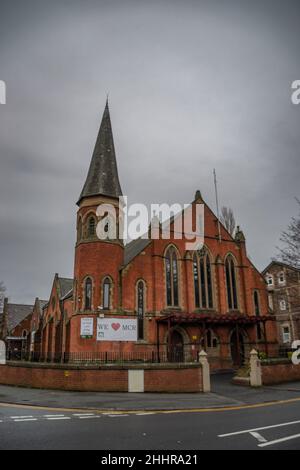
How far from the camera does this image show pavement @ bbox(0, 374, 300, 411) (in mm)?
12664

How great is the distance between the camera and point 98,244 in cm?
2655

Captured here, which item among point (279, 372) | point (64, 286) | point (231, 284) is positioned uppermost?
point (64, 286)

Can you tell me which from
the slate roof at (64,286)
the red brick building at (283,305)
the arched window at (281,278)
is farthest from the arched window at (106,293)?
the arched window at (281,278)

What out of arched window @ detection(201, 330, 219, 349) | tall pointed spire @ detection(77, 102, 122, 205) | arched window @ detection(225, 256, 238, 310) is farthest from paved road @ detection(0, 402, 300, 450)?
tall pointed spire @ detection(77, 102, 122, 205)

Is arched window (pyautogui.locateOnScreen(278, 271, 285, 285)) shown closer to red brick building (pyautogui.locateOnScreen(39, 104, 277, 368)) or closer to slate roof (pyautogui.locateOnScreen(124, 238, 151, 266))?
red brick building (pyautogui.locateOnScreen(39, 104, 277, 368))

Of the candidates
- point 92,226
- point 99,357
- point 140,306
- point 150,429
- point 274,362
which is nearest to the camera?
point 150,429

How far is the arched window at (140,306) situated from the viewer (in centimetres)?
2578

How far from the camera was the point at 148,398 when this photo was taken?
48.4ft

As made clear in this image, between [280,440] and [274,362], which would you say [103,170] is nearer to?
[274,362]

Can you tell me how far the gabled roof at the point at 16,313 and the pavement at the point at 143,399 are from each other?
43618mm

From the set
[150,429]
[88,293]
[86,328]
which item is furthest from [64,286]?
[150,429]

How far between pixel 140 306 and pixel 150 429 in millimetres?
17932

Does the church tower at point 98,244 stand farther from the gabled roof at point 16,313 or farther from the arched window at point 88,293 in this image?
the gabled roof at point 16,313
